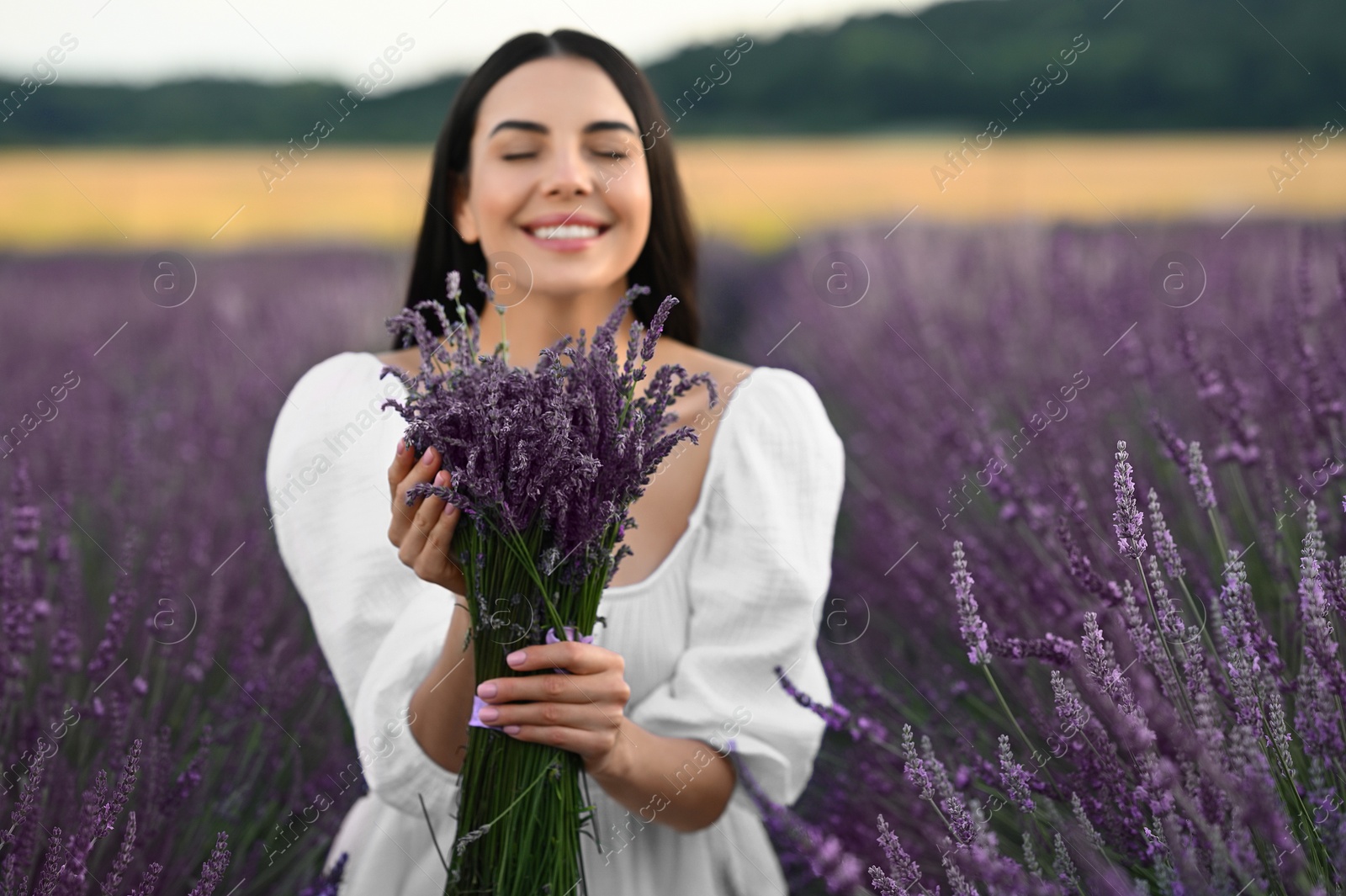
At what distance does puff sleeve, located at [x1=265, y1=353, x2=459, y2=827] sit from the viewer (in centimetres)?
130

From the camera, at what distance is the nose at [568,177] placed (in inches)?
54.4

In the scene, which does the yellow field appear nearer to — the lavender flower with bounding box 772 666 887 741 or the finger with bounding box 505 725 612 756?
the lavender flower with bounding box 772 666 887 741

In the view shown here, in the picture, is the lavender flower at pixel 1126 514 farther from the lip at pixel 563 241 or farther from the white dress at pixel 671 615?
the lip at pixel 563 241

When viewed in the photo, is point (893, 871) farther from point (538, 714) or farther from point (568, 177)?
point (568, 177)

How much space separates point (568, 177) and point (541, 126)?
95 mm

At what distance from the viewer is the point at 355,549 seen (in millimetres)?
1404

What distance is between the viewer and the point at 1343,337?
2076 millimetres

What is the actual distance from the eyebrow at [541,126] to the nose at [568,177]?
37 mm

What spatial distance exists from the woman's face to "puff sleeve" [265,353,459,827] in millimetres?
285

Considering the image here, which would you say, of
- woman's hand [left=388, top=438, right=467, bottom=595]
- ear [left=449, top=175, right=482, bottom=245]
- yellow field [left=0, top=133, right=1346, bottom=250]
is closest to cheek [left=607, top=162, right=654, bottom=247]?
ear [left=449, top=175, right=482, bottom=245]

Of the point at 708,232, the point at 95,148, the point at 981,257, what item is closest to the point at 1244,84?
the point at 708,232

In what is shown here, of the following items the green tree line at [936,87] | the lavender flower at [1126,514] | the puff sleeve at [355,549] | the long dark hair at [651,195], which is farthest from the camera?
the green tree line at [936,87]

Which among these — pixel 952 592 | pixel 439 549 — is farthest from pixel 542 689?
pixel 952 592

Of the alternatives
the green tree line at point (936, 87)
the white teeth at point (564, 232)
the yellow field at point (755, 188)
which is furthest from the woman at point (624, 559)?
the yellow field at point (755, 188)
